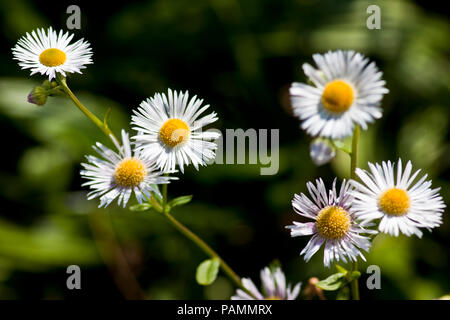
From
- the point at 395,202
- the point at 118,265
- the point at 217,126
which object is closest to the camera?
the point at 395,202

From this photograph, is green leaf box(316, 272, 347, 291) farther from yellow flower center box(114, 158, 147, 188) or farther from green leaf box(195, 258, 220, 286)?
yellow flower center box(114, 158, 147, 188)

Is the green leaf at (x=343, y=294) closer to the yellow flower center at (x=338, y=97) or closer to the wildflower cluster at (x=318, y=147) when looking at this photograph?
the wildflower cluster at (x=318, y=147)

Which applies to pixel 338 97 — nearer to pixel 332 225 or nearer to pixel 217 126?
pixel 332 225

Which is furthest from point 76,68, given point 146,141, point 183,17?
point 183,17

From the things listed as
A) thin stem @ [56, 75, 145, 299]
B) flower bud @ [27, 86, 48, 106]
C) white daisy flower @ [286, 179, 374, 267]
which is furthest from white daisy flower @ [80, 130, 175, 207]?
thin stem @ [56, 75, 145, 299]

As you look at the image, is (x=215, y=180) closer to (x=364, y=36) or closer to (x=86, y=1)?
(x=364, y=36)

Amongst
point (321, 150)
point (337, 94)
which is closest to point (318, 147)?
point (321, 150)
